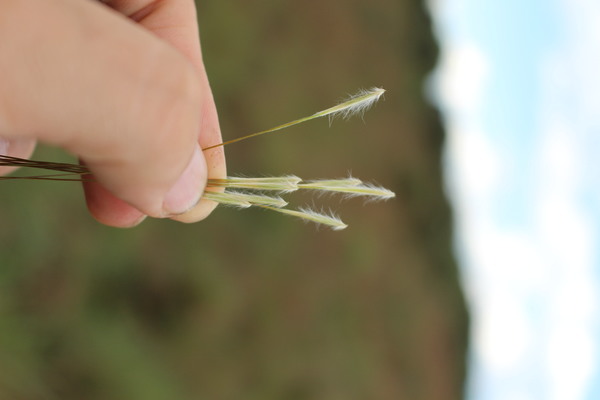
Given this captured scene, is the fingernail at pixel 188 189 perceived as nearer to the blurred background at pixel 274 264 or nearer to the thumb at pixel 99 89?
the thumb at pixel 99 89

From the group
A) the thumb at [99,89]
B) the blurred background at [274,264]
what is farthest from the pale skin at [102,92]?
the blurred background at [274,264]

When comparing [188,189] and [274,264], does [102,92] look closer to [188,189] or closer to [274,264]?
[188,189]

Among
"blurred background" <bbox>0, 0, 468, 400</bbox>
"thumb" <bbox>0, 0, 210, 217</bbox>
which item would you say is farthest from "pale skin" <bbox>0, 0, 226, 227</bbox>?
"blurred background" <bbox>0, 0, 468, 400</bbox>

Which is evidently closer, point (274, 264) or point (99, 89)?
point (99, 89)

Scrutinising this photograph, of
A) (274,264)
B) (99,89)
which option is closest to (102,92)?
(99,89)

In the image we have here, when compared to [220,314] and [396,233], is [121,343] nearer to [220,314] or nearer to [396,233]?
[220,314]

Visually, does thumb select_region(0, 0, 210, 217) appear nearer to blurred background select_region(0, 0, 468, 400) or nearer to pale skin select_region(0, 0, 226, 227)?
pale skin select_region(0, 0, 226, 227)
